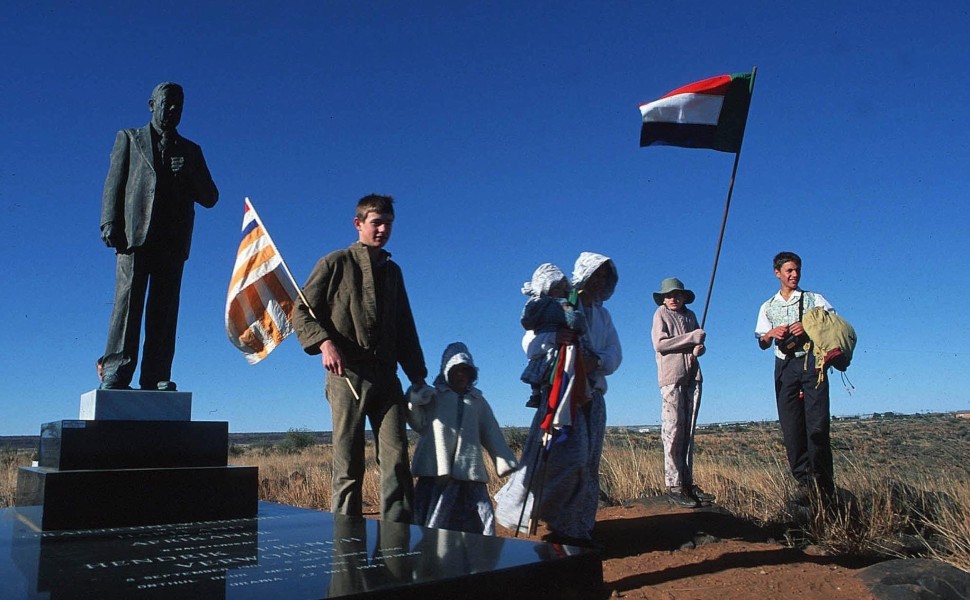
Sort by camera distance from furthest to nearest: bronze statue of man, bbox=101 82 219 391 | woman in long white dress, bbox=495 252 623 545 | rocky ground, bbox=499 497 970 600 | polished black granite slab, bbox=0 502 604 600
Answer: woman in long white dress, bbox=495 252 623 545
bronze statue of man, bbox=101 82 219 391
rocky ground, bbox=499 497 970 600
polished black granite slab, bbox=0 502 604 600

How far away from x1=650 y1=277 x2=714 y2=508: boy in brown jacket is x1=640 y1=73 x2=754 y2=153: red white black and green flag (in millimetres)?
1349

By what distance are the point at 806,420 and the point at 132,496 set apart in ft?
16.8

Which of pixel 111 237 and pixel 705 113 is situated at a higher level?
pixel 705 113

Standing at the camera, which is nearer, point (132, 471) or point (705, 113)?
point (132, 471)

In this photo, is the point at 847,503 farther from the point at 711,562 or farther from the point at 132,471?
the point at 132,471

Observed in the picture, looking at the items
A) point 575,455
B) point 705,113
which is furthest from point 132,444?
point 705,113

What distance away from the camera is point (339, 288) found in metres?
4.82

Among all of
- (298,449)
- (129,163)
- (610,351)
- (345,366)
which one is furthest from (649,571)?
(298,449)

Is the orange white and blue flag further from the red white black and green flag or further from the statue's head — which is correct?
the red white black and green flag

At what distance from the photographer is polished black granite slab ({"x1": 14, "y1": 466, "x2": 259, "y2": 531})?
3957 millimetres

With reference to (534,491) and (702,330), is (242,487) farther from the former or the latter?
(702,330)

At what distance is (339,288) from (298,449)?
2574 centimetres

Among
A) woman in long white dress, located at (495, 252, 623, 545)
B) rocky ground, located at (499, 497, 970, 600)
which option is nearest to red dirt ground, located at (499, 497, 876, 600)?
rocky ground, located at (499, 497, 970, 600)

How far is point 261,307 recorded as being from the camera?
18.2ft
